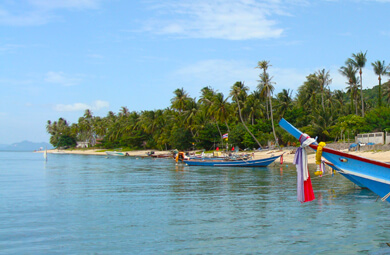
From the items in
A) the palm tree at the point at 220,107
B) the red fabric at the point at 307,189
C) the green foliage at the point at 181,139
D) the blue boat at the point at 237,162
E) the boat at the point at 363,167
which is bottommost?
the blue boat at the point at 237,162

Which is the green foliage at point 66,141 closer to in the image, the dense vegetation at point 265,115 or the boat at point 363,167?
the dense vegetation at point 265,115

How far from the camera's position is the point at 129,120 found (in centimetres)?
11469

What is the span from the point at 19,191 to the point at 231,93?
163 feet

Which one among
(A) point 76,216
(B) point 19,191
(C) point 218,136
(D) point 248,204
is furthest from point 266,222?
(C) point 218,136

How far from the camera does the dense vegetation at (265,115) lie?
6103 cm

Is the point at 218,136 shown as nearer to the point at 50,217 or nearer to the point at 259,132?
the point at 259,132

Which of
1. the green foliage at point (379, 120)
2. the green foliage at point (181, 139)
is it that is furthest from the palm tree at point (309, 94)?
A: the green foliage at point (181, 139)

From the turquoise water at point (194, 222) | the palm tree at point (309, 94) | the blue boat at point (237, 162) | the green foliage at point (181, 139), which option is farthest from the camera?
the green foliage at point (181, 139)

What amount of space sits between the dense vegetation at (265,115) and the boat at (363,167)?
41017mm

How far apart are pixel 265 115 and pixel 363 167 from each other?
232ft

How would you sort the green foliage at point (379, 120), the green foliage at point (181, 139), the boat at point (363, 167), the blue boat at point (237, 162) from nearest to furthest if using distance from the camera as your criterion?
1. the boat at point (363, 167)
2. the blue boat at point (237, 162)
3. the green foliage at point (379, 120)
4. the green foliage at point (181, 139)

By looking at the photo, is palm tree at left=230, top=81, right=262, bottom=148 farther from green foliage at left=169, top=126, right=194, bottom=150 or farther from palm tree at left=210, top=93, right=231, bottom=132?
green foliage at left=169, top=126, right=194, bottom=150

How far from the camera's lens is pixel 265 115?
266 ft

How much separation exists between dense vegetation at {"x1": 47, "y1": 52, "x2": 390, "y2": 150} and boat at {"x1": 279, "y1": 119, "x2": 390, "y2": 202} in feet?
135
